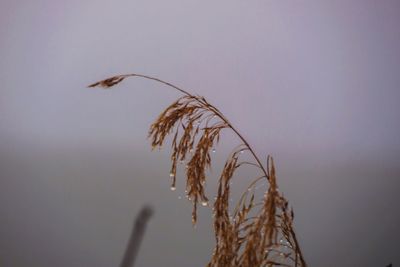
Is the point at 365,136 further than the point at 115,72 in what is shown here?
Yes

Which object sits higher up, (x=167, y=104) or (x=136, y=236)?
(x=167, y=104)

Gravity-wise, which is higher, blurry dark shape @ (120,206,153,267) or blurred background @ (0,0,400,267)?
blurred background @ (0,0,400,267)

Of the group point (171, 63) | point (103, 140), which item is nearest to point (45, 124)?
point (103, 140)

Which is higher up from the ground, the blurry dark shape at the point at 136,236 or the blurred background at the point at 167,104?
the blurred background at the point at 167,104

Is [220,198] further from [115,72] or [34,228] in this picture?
[34,228]
